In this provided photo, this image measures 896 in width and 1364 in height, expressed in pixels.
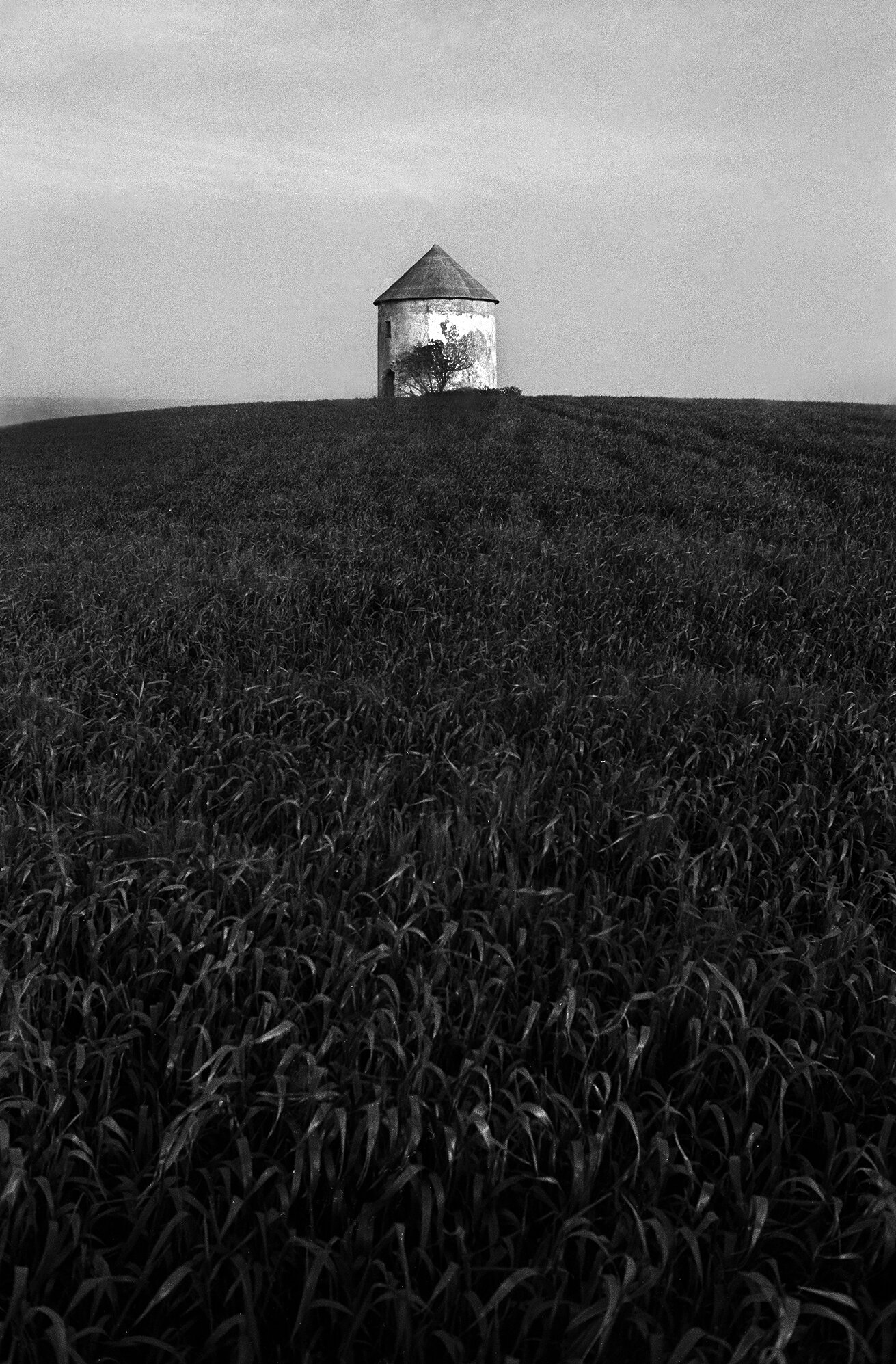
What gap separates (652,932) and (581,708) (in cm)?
229

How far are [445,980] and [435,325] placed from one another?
59.5 metres

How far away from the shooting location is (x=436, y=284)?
195 feet

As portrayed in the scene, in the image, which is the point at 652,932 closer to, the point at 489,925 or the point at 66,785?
the point at 489,925

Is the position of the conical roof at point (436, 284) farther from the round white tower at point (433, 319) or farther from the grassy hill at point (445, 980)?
the grassy hill at point (445, 980)

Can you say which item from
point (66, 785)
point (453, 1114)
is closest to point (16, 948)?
point (66, 785)

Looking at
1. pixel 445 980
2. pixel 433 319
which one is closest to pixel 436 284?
pixel 433 319

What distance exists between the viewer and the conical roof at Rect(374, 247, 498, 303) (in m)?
59.1

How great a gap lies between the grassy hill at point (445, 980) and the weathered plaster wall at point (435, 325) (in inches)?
2114

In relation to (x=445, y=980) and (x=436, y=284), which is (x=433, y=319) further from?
(x=445, y=980)

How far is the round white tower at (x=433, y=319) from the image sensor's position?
193 feet

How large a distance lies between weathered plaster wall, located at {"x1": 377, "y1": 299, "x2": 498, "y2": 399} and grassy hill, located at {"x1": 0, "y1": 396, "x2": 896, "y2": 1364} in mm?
53687

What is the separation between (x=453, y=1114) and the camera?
271 cm

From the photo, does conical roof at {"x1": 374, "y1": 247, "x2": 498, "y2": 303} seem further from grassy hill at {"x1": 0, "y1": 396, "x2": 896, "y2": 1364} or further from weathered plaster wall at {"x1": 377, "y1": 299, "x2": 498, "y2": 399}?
grassy hill at {"x1": 0, "y1": 396, "x2": 896, "y2": 1364}

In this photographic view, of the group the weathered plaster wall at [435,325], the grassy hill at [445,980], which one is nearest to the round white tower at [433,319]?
the weathered plaster wall at [435,325]
